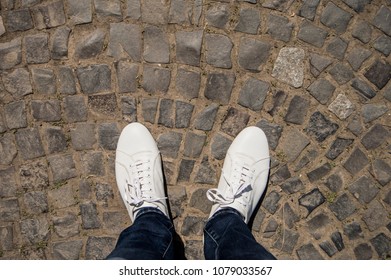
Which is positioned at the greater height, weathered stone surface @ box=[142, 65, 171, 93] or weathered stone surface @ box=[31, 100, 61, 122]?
weathered stone surface @ box=[142, 65, 171, 93]

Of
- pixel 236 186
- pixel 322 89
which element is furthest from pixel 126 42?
pixel 322 89

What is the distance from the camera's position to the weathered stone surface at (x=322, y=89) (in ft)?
11.2

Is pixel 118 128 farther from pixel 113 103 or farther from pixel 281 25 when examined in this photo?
pixel 281 25

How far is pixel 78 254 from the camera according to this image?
3426 millimetres

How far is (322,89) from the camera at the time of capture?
3.41 metres

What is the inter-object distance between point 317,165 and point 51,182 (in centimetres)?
187

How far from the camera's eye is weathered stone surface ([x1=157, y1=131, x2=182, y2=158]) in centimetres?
342

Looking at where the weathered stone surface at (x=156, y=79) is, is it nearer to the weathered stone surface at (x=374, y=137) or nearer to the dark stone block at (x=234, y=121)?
the dark stone block at (x=234, y=121)

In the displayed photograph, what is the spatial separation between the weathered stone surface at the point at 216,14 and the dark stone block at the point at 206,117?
22.3 inches

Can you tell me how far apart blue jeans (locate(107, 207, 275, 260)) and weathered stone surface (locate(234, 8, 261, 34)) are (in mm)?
1251

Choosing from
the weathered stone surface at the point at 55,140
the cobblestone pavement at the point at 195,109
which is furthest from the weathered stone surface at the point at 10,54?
the weathered stone surface at the point at 55,140

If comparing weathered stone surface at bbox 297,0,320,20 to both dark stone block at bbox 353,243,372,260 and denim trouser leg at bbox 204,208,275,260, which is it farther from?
dark stone block at bbox 353,243,372,260

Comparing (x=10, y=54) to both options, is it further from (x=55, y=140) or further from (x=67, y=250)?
(x=67, y=250)

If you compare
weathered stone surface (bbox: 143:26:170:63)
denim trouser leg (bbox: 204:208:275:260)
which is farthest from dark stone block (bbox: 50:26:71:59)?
denim trouser leg (bbox: 204:208:275:260)
